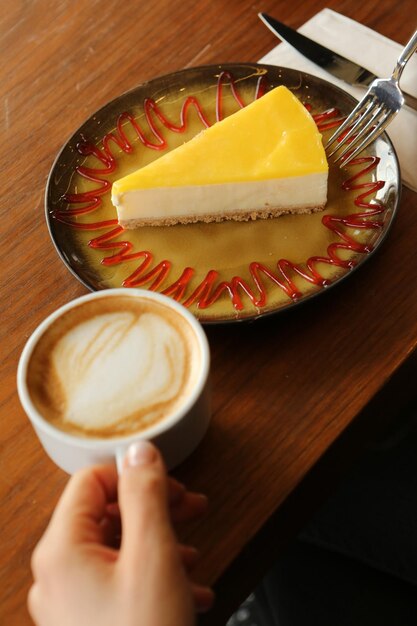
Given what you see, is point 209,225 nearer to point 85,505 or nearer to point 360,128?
point 360,128

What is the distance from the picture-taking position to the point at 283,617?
810 millimetres

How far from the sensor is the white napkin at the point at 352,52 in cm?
93

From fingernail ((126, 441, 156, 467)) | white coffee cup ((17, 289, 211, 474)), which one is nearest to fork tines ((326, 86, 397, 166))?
white coffee cup ((17, 289, 211, 474))

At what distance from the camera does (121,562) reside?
483 mm

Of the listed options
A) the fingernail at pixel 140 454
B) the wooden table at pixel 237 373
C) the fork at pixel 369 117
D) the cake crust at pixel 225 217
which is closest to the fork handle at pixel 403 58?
the fork at pixel 369 117

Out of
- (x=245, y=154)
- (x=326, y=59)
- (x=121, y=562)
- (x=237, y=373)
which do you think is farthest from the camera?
(x=326, y=59)

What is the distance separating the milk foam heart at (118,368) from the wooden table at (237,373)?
0.09m

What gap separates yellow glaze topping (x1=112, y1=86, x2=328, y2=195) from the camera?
2.58 feet

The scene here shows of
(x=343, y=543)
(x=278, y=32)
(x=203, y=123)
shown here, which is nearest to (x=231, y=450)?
(x=343, y=543)

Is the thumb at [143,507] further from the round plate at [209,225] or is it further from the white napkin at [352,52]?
the white napkin at [352,52]

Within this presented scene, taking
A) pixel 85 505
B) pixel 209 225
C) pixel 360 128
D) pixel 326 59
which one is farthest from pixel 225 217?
pixel 85 505

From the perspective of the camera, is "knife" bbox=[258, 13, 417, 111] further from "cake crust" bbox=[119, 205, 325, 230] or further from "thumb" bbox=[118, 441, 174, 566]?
"thumb" bbox=[118, 441, 174, 566]

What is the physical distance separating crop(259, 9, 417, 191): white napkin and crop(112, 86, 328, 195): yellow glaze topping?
0.49ft

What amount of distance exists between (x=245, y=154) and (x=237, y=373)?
0.24 meters
